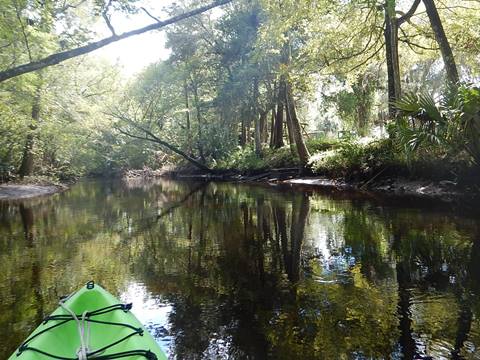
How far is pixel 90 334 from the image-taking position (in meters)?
3.29

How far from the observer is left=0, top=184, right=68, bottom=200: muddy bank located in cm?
1959

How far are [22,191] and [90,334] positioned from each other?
19724 mm

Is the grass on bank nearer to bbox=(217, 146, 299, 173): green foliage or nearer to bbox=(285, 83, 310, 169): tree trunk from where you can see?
bbox=(217, 146, 299, 173): green foliage

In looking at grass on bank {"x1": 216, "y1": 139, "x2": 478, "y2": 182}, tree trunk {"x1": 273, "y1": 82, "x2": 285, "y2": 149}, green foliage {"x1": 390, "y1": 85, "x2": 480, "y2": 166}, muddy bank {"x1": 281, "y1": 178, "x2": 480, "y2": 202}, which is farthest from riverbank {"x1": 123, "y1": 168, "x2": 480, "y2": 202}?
tree trunk {"x1": 273, "y1": 82, "x2": 285, "y2": 149}

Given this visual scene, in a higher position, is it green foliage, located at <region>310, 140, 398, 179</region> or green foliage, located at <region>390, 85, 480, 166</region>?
green foliage, located at <region>390, 85, 480, 166</region>

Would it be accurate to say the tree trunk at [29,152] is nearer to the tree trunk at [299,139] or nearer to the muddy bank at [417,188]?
the tree trunk at [299,139]

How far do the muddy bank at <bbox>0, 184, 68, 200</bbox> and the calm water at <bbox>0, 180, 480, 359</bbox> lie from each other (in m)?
9.38

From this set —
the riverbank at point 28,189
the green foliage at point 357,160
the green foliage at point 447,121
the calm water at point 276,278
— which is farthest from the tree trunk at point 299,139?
the riverbank at point 28,189

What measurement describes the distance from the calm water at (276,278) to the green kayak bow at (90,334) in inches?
26.0

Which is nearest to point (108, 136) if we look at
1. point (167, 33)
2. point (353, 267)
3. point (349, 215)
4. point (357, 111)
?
point (167, 33)

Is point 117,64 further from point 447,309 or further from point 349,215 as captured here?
point 447,309

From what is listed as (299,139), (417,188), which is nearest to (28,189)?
(299,139)

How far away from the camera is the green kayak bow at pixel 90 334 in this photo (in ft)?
9.33

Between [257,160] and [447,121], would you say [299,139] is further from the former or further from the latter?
[447,121]
